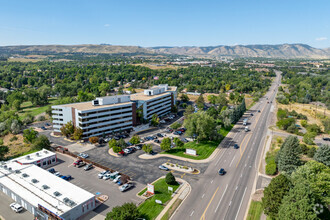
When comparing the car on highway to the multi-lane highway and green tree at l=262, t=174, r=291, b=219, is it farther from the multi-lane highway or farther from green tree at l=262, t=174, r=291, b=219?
green tree at l=262, t=174, r=291, b=219

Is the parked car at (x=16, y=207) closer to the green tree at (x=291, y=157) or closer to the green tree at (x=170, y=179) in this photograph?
the green tree at (x=170, y=179)

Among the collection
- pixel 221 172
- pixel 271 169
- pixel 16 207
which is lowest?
pixel 16 207

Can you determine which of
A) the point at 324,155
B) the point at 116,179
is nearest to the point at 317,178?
the point at 324,155

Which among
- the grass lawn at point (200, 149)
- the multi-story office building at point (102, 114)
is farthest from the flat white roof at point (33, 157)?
the grass lawn at point (200, 149)

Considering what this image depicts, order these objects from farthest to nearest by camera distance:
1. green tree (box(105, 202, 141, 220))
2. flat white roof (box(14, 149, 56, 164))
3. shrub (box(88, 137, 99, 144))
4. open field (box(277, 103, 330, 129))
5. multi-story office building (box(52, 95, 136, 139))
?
1. open field (box(277, 103, 330, 129))
2. multi-story office building (box(52, 95, 136, 139))
3. shrub (box(88, 137, 99, 144))
4. flat white roof (box(14, 149, 56, 164))
5. green tree (box(105, 202, 141, 220))

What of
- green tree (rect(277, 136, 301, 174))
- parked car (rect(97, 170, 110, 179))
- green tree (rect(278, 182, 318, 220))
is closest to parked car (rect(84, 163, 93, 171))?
parked car (rect(97, 170, 110, 179))

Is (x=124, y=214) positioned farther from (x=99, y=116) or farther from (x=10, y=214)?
(x=99, y=116)

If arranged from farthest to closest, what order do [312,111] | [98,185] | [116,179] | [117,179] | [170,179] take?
[312,111] → [117,179] → [116,179] → [98,185] → [170,179]
